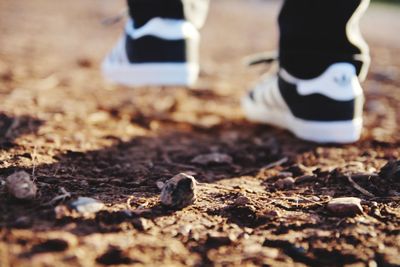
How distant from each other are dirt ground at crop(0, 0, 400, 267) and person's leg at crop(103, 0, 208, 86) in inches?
9.2

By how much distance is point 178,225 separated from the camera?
1.01 metres

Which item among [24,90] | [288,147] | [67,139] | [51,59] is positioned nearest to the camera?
[67,139]

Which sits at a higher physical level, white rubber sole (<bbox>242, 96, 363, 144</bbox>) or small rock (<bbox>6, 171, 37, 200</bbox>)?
small rock (<bbox>6, 171, 37, 200</bbox>)

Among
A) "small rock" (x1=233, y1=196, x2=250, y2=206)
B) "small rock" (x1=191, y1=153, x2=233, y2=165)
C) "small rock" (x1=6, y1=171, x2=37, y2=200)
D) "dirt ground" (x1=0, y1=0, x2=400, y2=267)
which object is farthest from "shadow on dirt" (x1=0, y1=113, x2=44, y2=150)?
"small rock" (x1=233, y1=196, x2=250, y2=206)

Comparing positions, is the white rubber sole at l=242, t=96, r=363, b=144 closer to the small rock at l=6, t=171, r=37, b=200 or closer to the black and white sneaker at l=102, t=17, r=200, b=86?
the black and white sneaker at l=102, t=17, r=200, b=86

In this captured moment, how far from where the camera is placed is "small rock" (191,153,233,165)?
4.93ft

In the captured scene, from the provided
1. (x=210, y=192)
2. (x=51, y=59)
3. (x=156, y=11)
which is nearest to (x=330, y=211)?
(x=210, y=192)

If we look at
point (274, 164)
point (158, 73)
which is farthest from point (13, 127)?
point (274, 164)

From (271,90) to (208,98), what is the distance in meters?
0.60

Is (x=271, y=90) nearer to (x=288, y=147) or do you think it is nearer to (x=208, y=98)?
(x=288, y=147)

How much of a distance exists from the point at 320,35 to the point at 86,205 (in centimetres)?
103

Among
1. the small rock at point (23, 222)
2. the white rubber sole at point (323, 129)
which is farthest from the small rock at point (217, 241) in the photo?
the white rubber sole at point (323, 129)

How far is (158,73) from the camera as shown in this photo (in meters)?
1.83

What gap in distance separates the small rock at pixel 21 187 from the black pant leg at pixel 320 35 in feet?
3.51
